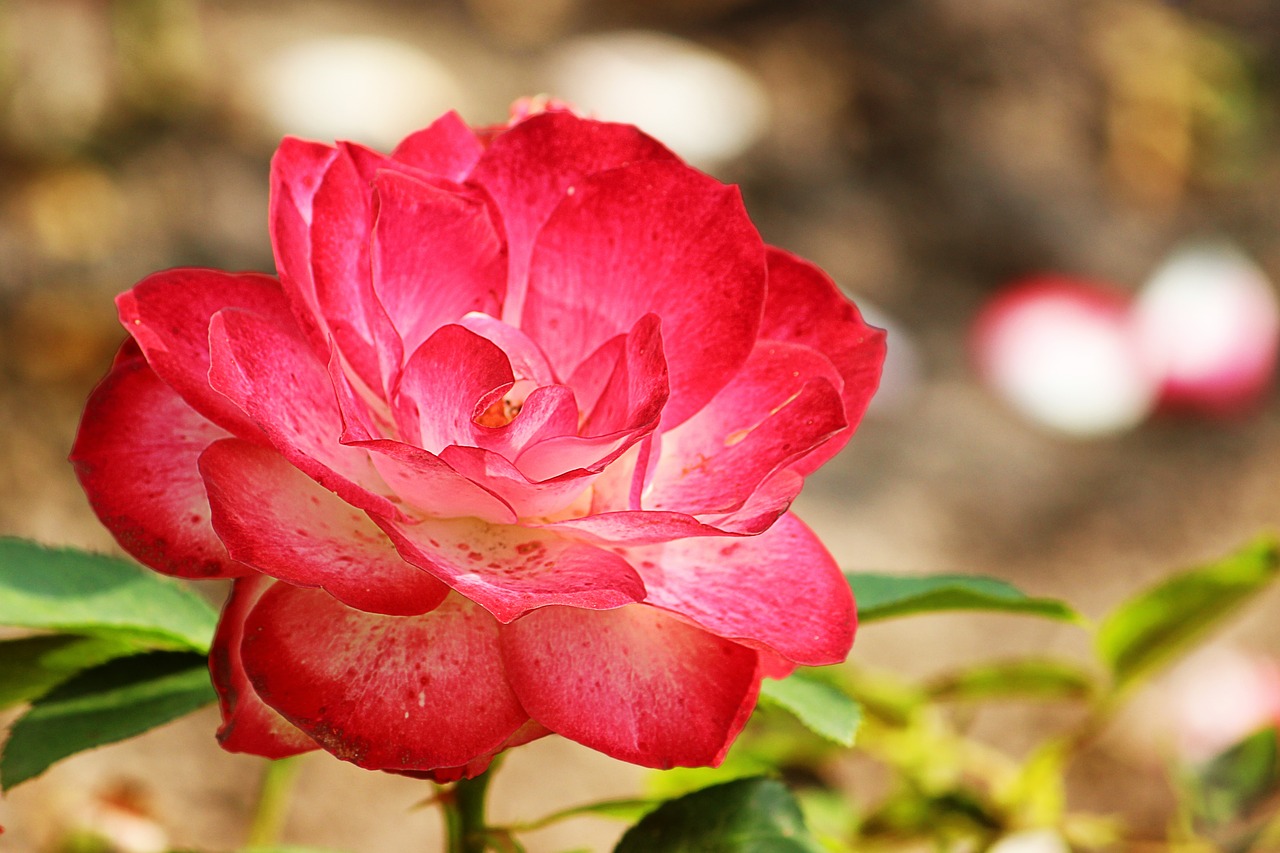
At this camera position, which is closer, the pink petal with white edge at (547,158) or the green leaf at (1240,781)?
the pink petal with white edge at (547,158)

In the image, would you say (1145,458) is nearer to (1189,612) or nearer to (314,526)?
(1189,612)

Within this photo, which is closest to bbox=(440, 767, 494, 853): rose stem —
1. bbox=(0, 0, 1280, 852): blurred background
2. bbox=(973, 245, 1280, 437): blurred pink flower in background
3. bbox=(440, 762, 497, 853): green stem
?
bbox=(440, 762, 497, 853): green stem

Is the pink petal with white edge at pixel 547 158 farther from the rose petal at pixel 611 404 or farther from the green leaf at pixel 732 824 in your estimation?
the green leaf at pixel 732 824

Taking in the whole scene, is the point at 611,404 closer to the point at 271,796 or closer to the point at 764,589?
the point at 764,589

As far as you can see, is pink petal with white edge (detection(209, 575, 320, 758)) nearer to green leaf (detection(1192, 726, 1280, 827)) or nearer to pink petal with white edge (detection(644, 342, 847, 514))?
pink petal with white edge (detection(644, 342, 847, 514))

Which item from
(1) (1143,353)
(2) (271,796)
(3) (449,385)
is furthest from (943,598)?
(1) (1143,353)

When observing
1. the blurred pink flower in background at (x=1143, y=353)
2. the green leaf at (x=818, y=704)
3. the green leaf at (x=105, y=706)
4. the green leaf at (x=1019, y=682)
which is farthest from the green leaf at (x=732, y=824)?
the blurred pink flower in background at (x=1143, y=353)

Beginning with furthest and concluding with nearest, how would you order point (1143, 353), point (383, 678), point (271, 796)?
point (1143, 353)
point (271, 796)
point (383, 678)
